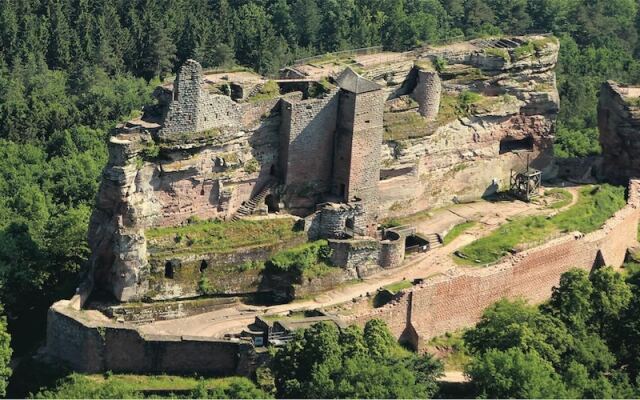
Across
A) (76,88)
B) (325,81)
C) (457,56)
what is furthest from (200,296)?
(76,88)

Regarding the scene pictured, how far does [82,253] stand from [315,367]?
15.9 metres

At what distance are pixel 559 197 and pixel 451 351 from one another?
14985 mm

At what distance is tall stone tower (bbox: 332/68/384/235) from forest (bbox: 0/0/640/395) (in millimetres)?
15565

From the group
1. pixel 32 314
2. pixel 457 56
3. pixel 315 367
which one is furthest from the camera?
pixel 457 56

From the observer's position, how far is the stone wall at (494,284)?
202 ft

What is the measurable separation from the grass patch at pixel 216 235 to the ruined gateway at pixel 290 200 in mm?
98

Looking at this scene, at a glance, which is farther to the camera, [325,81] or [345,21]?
[345,21]

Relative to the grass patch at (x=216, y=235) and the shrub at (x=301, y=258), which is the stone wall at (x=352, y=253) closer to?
the shrub at (x=301, y=258)

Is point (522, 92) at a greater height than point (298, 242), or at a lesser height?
greater

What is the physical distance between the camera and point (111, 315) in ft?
198

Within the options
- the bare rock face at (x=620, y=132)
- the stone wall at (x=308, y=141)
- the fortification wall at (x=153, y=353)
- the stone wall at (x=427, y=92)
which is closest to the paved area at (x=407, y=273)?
the fortification wall at (x=153, y=353)

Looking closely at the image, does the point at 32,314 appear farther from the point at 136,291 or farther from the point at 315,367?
the point at 315,367

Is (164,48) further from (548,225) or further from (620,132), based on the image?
(548,225)

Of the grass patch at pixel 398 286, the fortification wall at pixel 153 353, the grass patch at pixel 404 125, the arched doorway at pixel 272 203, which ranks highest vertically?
the grass patch at pixel 404 125
